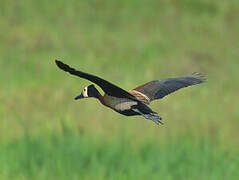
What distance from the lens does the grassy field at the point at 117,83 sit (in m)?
7.51

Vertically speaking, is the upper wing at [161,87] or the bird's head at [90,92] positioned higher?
the upper wing at [161,87]

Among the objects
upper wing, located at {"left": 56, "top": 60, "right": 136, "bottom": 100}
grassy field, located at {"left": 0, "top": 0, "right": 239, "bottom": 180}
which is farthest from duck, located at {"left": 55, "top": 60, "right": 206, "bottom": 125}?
grassy field, located at {"left": 0, "top": 0, "right": 239, "bottom": 180}

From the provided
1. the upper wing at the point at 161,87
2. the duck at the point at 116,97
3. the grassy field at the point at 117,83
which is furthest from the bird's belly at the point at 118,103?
the grassy field at the point at 117,83

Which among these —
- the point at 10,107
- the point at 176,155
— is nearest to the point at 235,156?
the point at 176,155

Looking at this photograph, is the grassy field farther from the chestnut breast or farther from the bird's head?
the chestnut breast

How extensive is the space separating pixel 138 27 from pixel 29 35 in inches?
77.0

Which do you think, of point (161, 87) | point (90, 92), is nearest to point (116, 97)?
point (90, 92)

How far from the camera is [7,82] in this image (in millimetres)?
9539

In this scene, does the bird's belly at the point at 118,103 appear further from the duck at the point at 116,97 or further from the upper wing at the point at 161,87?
the upper wing at the point at 161,87

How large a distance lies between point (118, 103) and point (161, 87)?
2.72ft

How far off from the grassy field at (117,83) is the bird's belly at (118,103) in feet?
12.5

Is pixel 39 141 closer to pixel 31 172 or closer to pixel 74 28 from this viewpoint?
pixel 31 172

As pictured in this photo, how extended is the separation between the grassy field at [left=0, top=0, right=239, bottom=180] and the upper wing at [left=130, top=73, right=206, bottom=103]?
290cm

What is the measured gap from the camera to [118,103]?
10.7ft
